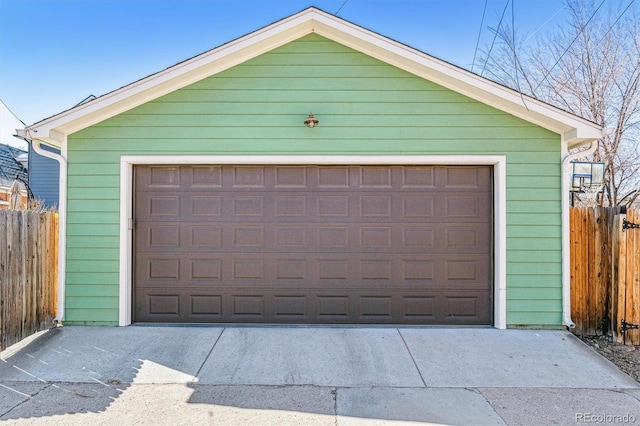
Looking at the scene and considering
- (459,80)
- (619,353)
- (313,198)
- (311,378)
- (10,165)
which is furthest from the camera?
(10,165)

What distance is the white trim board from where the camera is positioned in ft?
17.8

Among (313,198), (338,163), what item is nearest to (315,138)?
(338,163)

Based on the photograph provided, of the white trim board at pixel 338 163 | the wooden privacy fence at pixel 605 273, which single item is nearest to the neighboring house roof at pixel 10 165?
the white trim board at pixel 338 163

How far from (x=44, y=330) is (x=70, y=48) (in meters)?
7.93

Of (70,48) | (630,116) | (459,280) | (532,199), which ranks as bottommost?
(459,280)

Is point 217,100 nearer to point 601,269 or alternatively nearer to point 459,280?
point 459,280

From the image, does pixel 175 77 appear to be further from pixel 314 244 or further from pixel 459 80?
pixel 459 80

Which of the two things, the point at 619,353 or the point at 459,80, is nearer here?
the point at 619,353

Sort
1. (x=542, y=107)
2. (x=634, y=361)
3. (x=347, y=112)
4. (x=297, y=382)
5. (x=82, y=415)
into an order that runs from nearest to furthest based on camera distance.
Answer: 1. (x=82, y=415)
2. (x=297, y=382)
3. (x=634, y=361)
4. (x=542, y=107)
5. (x=347, y=112)

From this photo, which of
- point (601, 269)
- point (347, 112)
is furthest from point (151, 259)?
point (601, 269)

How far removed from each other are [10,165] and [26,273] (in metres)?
14.5

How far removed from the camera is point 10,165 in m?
16.2

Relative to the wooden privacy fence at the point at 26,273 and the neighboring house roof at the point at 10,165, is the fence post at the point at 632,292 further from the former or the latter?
the neighboring house roof at the point at 10,165

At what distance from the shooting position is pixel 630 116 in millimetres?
9672
